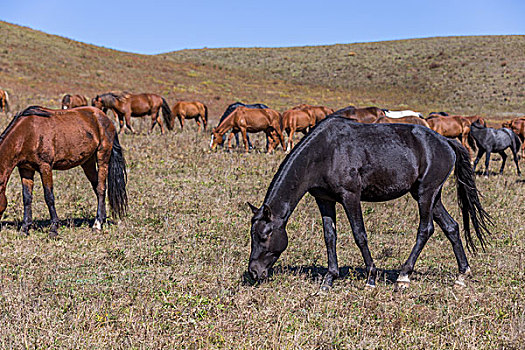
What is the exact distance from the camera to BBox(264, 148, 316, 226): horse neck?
5.66 meters

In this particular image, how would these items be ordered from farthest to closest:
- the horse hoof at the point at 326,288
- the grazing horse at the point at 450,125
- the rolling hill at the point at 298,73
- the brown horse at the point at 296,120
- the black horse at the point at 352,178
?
the rolling hill at the point at 298,73 < the brown horse at the point at 296,120 < the grazing horse at the point at 450,125 < the horse hoof at the point at 326,288 < the black horse at the point at 352,178

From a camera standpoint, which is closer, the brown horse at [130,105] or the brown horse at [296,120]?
the brown horse at [296,120]

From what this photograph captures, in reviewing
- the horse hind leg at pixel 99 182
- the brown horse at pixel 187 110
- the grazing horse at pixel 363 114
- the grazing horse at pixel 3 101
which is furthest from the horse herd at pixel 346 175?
the grazing horse at pixel 3 101

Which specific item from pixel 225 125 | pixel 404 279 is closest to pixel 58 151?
pixel 404 279

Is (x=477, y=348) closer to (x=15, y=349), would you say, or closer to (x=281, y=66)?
(x=15, y=349)

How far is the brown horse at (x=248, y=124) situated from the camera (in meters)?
17.3

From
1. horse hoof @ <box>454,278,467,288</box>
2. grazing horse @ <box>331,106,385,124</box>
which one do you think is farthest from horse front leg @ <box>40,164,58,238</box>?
grazing horse @ <box>331,106,385,124</box>

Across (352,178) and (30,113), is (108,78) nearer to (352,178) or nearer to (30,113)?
(30,113)

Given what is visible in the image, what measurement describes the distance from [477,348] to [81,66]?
4633 centimetres

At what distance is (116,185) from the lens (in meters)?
9.05

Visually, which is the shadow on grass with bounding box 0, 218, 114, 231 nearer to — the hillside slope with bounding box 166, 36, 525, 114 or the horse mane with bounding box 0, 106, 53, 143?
the horse mane with bounding box 0, 106, 53, 143

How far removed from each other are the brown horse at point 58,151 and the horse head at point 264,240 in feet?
13.1

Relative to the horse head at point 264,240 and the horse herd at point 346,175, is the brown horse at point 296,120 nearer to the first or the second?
the horse herd at point 346,175

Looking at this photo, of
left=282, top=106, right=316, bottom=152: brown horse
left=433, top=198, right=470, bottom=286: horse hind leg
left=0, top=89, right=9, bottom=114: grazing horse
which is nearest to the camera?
left=433, top=198, right=470, bottom=286: horse hind leg
